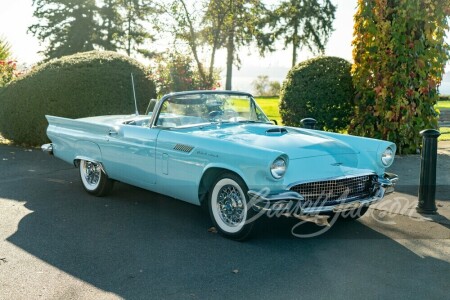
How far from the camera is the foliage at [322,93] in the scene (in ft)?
34.3

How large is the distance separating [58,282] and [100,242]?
3.38 ft

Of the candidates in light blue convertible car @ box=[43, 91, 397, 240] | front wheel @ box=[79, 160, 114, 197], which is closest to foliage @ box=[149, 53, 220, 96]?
front wheel @ box=[79, 160, 114, 197]

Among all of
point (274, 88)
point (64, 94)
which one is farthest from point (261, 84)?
point (64, 94)

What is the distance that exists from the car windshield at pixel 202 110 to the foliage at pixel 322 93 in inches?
161

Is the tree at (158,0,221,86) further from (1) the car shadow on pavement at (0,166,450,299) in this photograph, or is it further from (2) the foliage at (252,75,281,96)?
(2) the foliage at (252,75,281,96)

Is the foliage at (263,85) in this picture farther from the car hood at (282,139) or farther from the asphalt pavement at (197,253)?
the car hood at (282,139)

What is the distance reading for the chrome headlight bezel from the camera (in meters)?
5.81

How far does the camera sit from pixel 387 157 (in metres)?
5.85

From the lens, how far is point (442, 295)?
398cm

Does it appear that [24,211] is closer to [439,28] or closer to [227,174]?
[227,174]

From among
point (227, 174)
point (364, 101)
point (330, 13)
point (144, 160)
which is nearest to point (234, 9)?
point (364, 101)

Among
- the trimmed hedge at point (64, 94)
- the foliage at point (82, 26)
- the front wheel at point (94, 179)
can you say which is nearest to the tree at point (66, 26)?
the foliage at point (82, 26)

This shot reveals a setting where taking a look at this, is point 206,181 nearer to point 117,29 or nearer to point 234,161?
point 234,161

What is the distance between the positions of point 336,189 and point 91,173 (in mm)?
3476
